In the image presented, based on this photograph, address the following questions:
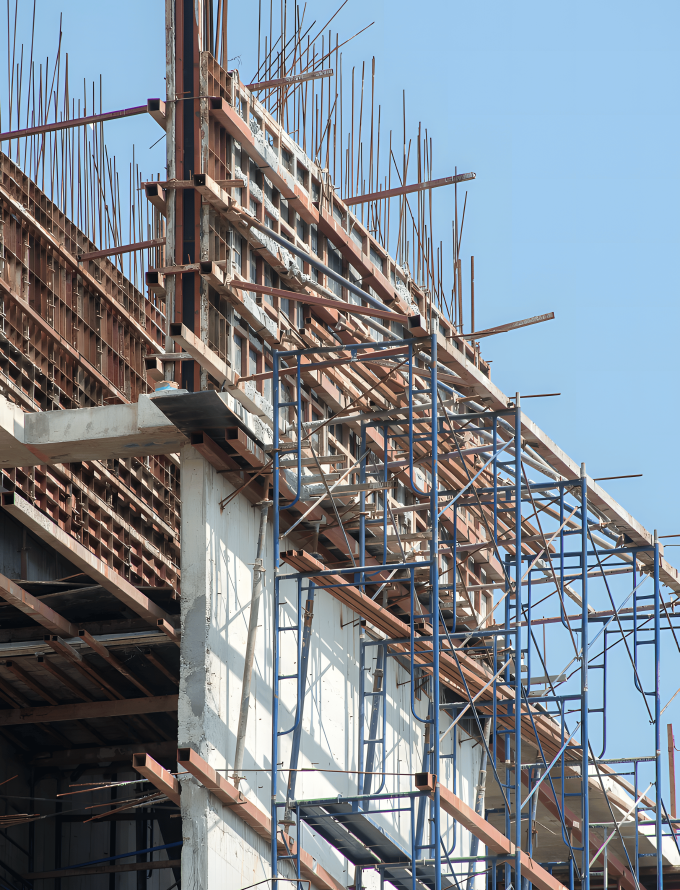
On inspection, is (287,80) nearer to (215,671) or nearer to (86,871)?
(215,671)

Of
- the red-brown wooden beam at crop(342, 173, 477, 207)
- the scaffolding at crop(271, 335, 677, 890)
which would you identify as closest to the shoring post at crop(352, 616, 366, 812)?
the scaffolding at crop(271, 335, 677, 890)

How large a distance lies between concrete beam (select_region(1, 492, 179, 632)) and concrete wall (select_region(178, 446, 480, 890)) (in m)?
1.46

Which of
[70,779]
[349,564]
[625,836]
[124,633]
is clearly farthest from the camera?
[625,836]

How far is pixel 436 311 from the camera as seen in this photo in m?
25.2

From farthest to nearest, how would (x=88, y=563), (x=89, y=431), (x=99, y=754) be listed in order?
(x=99, y=754), (x=88, y=563), (x=89, y=431)

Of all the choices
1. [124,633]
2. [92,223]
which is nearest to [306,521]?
[124,633]

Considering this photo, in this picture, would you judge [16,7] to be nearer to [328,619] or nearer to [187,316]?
[187,316]

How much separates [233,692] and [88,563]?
8.43 feet

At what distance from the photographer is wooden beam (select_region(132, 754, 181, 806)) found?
14.7 metres

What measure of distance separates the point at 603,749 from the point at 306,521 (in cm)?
534

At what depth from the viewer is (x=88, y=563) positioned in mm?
17578

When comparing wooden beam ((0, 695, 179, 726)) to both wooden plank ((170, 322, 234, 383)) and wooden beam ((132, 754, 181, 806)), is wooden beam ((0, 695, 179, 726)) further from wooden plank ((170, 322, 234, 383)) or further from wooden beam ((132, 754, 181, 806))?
wooden plank ((170, 322, 234, 383))

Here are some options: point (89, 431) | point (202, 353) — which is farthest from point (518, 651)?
point (89, 431)

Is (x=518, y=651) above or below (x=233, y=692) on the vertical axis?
above
